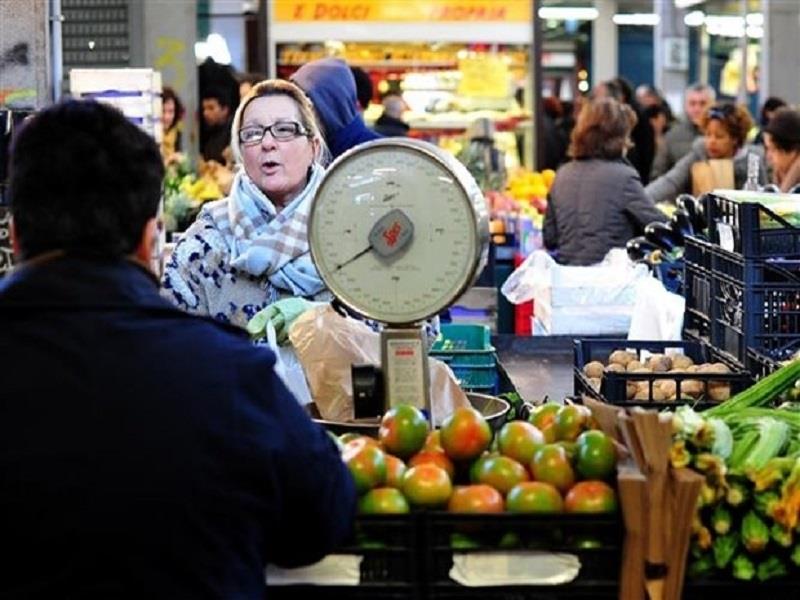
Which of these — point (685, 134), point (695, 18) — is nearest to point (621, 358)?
point (685, 134)

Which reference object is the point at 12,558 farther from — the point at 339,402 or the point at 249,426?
the point at 339,402

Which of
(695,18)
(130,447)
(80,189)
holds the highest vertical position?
(695,18)

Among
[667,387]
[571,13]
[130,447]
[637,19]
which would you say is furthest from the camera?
[637,19]

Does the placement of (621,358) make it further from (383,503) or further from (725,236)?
(383,503)

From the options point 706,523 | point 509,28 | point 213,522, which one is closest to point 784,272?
point 706,523

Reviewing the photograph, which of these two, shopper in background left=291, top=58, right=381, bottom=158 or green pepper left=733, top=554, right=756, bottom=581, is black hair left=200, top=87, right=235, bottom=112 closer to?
shopper in background left=291, top=58, right=381, bottom=158

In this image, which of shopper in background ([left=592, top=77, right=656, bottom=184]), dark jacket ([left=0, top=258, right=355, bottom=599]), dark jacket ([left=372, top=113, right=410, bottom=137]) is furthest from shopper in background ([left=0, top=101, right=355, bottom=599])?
shopper in background ([left=592, top=77, right=656, bottom=184])

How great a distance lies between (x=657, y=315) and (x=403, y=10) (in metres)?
9.92

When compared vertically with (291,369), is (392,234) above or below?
above

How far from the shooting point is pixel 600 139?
980 cm

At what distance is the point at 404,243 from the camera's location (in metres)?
3.39

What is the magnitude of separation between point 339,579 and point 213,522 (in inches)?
13.4

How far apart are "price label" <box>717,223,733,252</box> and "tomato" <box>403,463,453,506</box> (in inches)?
83.1

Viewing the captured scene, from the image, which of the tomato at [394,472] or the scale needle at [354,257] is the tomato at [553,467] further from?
the scale needle at [354,257]
